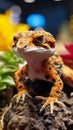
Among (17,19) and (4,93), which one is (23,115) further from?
(17,19)

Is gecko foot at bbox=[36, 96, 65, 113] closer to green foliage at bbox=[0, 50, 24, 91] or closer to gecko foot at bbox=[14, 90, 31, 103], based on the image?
gecko foot at bbox=[14, 90, 31, 103]

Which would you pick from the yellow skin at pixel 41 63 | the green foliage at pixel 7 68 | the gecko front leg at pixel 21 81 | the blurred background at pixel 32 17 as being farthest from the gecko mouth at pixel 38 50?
the blurred background at pixel 32 17

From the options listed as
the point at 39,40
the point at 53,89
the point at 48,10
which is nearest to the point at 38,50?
the point at 39,40

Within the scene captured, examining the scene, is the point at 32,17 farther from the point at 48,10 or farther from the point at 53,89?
the point at 53,89

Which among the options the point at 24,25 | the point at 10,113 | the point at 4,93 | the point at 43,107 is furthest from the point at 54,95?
the point at 24,25

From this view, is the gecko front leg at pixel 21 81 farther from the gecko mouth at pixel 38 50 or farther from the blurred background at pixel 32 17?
the blurred background at pixel 32 17
